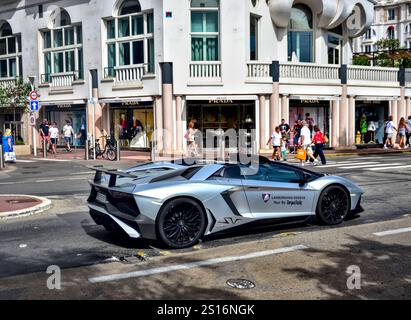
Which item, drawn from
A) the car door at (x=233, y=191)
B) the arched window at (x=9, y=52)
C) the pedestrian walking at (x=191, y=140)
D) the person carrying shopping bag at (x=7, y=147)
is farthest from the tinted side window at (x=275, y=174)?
the arched window at (x=9, y=52)

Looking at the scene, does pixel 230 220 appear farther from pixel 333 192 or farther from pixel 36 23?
pixel 36 23

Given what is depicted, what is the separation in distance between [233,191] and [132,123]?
22.7 m

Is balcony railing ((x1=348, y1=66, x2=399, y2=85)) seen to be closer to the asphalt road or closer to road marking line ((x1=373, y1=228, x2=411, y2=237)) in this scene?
the asphalt road

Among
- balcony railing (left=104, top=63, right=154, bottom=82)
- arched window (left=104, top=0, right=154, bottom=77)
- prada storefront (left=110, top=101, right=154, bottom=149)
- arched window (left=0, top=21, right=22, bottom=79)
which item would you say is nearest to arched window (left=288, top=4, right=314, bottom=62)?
arched window (left=104, top=0, right=154, bottom=77)

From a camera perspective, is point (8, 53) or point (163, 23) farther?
point (8, 53)

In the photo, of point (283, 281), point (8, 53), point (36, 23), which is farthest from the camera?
point (8, 53)

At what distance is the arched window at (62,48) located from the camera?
3150cm

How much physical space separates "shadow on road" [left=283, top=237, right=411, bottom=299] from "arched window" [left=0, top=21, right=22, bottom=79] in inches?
1273

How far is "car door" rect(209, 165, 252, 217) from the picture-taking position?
25.6ft

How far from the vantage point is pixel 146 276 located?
6.07 metres

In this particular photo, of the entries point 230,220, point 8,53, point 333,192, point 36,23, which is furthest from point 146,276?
point 8,53

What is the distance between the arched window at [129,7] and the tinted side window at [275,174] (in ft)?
72.1
